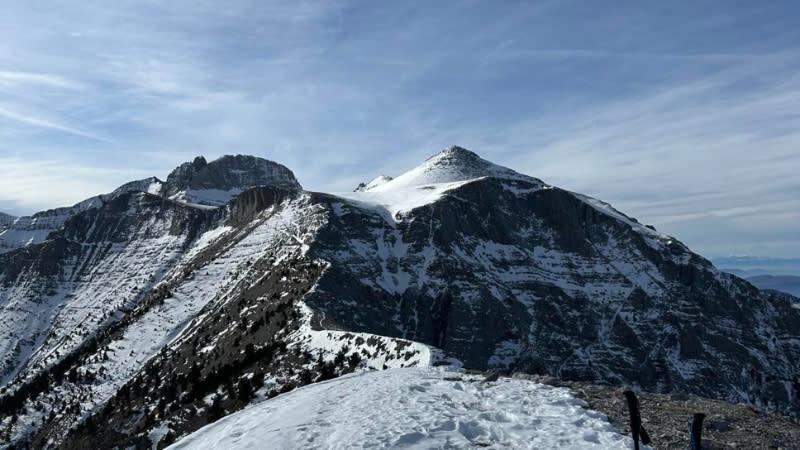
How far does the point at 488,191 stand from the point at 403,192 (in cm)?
2591

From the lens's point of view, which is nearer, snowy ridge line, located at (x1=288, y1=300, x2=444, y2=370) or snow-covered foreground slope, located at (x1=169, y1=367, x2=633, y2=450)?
snow-covered foreground slope, located at (x1=169, y1=367, x2=633, y2=450)

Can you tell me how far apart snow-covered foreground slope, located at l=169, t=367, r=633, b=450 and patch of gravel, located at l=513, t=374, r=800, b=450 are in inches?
45.3

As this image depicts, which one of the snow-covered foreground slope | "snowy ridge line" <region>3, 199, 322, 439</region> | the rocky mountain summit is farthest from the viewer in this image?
"snowy ridge line" <region>3, 199, 322, 439</region>

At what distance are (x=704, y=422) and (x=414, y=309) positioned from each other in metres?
94.1

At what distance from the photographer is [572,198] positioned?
16862 centimetres

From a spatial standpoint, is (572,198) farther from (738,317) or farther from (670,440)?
(670,440)

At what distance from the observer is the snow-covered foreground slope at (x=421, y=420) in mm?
17203

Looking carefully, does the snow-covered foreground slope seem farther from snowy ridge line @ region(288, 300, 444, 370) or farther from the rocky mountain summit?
the rocky mountain summit

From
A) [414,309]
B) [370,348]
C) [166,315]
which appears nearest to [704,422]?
[370,348]

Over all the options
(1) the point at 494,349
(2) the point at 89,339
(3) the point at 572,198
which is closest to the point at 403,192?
(3) the point at 572,198

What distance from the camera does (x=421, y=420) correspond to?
741 inches

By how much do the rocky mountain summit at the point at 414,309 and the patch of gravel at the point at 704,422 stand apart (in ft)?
99.9

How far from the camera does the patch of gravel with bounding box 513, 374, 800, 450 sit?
56.5 feet

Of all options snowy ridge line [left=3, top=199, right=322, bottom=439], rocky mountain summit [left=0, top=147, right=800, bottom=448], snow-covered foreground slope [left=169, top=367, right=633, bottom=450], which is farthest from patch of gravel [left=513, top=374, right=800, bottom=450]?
snowy ridge line [left=3, top=199, right=322, bottom=439]
